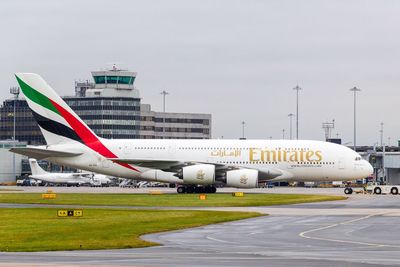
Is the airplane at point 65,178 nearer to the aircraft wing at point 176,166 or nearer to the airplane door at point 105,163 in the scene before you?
the airplane door at point 105,163

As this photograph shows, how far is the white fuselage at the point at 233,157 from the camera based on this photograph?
9281cm

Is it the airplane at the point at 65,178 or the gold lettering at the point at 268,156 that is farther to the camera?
the airplane at the point at 65,178

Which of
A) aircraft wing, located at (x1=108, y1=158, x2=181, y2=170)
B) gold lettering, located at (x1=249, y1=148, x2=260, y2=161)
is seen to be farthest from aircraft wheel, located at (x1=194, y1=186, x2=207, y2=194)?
gold lettering, located at (x1=249, y1=148, x2=260, y2=161)

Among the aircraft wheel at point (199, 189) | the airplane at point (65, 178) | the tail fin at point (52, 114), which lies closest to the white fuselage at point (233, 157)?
the tail fin at point (52, 114)

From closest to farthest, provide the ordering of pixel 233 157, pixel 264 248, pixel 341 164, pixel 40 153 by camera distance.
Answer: pixel 264 248
pixel 40 153
pixel 233 157
pixel 341 164

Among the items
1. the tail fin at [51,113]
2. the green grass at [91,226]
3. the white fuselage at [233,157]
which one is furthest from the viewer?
the white fuselage at [233,157]

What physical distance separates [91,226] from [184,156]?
1853 inches

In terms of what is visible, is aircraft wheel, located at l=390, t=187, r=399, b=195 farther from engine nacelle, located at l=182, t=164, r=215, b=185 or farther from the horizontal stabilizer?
the horizontal stabilizer

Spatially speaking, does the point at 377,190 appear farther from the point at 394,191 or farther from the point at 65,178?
the point at 65,178

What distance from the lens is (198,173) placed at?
295 feet

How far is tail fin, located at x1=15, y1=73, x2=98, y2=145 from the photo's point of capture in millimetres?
91688

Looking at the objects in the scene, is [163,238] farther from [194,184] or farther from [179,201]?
[194,184]

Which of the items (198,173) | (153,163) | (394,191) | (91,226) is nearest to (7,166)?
(394,191)

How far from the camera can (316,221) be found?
51.3 meters
